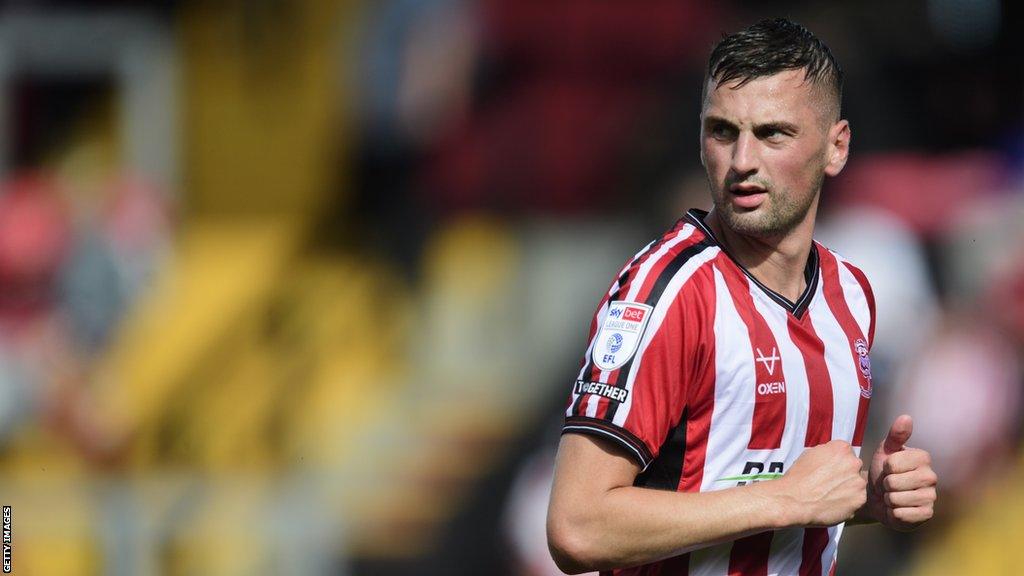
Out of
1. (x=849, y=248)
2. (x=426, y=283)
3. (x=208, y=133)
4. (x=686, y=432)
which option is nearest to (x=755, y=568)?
(x=686, y=432)

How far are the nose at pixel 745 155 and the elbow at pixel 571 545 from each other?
71 centimetres

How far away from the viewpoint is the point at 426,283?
770 centimetres

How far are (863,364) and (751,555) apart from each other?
0.48m

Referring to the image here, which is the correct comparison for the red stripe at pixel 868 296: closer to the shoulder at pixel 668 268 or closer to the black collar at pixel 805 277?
the black collar at pixel 805 277

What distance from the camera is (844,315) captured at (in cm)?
276

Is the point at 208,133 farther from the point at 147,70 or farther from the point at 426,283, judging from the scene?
the point at 426,283

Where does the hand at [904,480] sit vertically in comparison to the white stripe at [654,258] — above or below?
below

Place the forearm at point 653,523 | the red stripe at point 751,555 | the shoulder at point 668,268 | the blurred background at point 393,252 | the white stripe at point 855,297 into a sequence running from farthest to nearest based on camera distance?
1. the blurred background at point 393,252
2. the white stripe at point 855,297
3. the red stripe at point 751,555
4. the shoulder at point 668,268
5. the forearm at point 653,523

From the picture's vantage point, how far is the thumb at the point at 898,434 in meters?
2.52

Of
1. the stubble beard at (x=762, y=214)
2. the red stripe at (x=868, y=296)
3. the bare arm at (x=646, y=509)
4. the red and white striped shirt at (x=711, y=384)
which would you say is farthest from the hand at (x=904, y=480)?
the stubble beard at (x=762, y=214)

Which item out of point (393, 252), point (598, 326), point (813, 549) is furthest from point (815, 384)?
point (393, 252)

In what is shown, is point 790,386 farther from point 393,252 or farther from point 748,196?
point 393,252

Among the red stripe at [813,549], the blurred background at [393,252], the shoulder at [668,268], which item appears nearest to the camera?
the shoulder at [668,268]

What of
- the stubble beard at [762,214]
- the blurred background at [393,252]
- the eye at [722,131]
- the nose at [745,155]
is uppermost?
the eye at [722,131]
